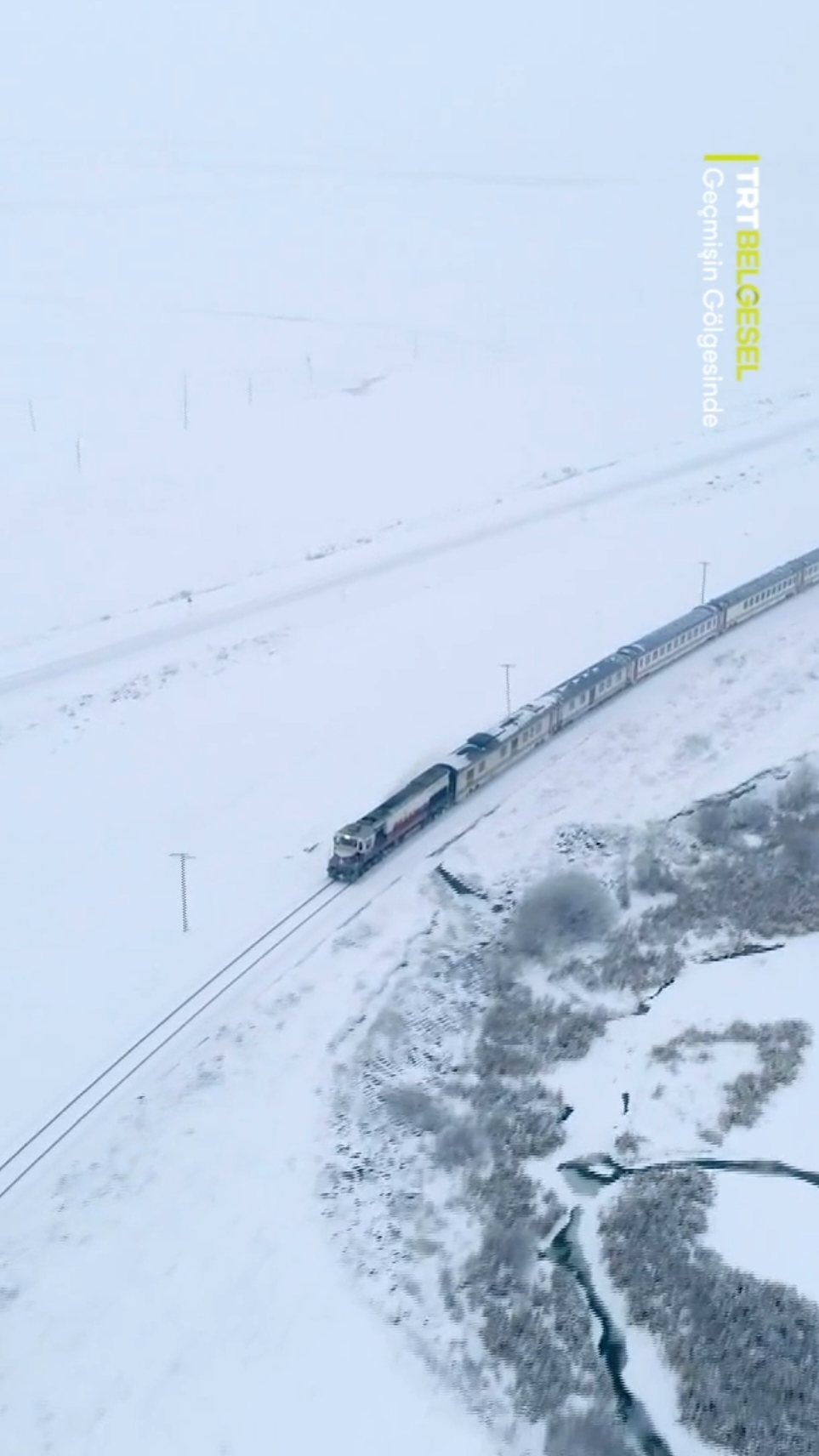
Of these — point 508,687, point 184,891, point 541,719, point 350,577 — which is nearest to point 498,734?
point 541,719

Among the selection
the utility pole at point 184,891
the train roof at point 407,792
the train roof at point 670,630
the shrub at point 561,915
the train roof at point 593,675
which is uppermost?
the train roof at point 670,630

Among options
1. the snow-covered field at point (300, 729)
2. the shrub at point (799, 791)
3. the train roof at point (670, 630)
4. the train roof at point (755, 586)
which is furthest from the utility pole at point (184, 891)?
the train roof at point (755, 586)

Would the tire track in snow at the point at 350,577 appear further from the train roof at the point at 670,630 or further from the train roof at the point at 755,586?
the train roof at the point at 670,630

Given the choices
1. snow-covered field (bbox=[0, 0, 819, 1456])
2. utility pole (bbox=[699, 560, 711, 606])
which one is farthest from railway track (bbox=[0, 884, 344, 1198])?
utility pole (bbox=[699, 560, 711, 606])

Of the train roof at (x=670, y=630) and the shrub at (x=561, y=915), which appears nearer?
the shrub at (x=561, y=915)

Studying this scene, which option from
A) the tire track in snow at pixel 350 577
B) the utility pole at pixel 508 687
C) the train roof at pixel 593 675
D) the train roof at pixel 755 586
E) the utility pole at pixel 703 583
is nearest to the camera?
the train roof at pixel 593 675

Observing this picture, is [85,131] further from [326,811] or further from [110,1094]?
[110,1094]

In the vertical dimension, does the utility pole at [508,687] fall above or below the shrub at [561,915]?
above

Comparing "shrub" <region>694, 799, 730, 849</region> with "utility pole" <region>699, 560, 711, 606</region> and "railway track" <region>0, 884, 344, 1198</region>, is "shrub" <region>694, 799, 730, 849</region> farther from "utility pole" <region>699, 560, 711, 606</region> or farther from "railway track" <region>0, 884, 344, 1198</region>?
"utility pole" <region>699, 560, 711, 606</region>
